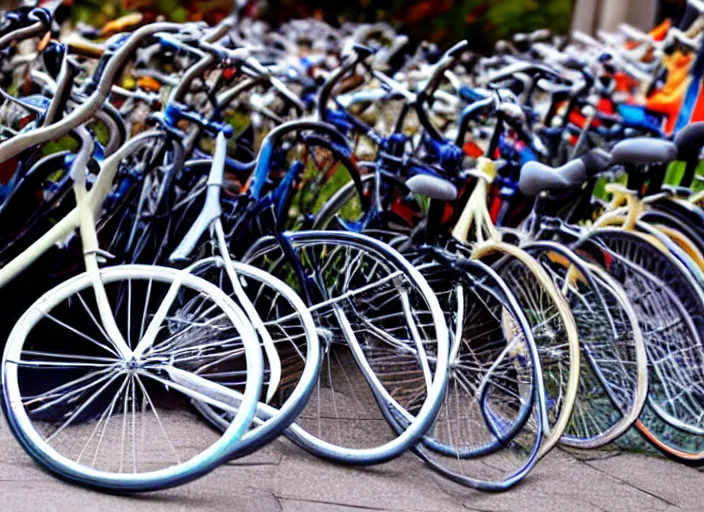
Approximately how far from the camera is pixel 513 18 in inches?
561

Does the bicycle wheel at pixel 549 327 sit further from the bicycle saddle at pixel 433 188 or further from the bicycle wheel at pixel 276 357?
the bicycle wheel at pixel 276 357

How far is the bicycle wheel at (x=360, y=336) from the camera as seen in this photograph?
3992 millimetres

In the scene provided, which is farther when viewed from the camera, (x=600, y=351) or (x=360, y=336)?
(x=600, y=351)

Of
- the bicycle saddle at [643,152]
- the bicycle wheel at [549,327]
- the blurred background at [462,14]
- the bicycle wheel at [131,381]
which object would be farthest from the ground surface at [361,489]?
the blurred background at [462,14]

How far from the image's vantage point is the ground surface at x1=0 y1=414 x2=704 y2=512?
11.3 ft

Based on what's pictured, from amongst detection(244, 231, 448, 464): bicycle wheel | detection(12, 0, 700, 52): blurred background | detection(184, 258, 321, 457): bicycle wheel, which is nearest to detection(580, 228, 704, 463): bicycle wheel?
detection(244, 231, 448, 464): bicycle wheel

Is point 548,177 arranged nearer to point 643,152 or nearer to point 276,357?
point 643,152

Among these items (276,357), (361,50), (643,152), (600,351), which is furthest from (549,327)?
(361,50)

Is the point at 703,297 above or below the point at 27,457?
above

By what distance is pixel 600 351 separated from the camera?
450 cm

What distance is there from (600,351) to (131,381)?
1.90 meters

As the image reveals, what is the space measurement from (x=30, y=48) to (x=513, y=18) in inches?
298

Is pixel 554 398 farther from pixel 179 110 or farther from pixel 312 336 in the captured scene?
pixel 179 110

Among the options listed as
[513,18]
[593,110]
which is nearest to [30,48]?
[593,110]
